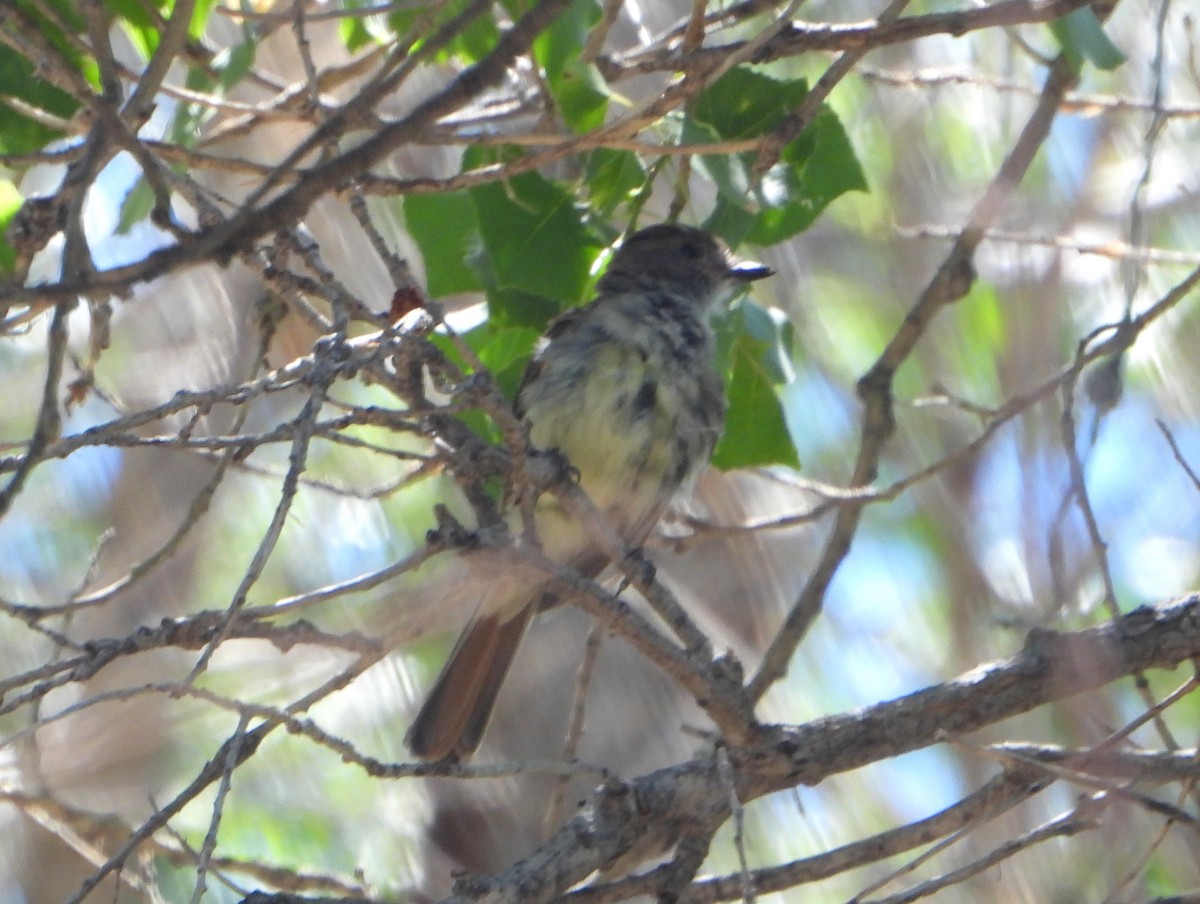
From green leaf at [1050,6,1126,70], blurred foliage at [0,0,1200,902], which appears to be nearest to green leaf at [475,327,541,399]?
blurred foliage at [0,0,1200,902]

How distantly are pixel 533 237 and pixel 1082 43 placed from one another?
1.26 m

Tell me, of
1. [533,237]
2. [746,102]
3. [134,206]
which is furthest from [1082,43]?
[134,206]

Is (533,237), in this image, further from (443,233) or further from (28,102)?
(28,102)

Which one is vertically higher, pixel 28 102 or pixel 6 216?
pixel 28 102

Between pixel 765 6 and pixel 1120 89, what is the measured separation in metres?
3.09

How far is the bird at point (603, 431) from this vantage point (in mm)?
4352

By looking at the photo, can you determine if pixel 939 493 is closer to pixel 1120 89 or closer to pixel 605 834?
pixel 1120 89

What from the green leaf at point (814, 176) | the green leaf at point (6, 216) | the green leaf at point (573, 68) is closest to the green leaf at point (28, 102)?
the green leaf at point (6, 216)

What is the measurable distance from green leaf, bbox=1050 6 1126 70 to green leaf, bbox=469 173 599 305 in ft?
3.78

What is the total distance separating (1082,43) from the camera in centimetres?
316

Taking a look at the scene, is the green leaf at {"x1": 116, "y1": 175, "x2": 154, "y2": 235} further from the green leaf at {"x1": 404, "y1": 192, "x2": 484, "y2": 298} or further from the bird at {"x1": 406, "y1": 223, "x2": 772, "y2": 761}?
the bird at {"x1": 406, "y1": 223, "x2": 772, "y2": 761}

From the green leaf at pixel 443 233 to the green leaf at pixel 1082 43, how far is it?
1425 mm

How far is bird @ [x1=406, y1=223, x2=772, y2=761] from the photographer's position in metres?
4.35

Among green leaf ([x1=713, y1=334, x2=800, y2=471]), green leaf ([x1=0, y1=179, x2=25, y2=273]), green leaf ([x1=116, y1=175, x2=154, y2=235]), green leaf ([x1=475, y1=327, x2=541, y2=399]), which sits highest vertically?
green leaf ([x1=0, y1=179, x2=25, y2=273])
